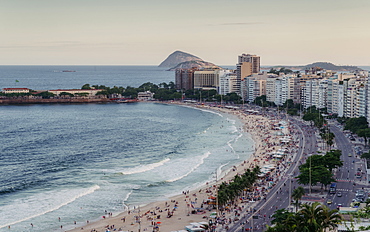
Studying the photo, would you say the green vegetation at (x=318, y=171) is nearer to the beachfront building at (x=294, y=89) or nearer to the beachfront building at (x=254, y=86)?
the beachfront building at (x=294, y=89)

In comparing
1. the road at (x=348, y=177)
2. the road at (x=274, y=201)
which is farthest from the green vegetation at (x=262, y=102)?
the road at (x=274, y=201)

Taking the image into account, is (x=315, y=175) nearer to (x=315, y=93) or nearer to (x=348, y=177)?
(x=348, y=177)

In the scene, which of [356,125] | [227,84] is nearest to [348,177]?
[356,125]

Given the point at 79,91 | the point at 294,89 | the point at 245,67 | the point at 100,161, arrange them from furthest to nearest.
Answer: the point at 245,67
the point at 79,91
the point at 294,89
the point at 100,161

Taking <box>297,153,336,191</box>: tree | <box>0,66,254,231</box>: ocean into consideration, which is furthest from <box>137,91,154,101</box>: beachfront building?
<box>297,153,336,191</box>: tree

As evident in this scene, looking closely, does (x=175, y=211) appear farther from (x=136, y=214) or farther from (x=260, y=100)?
(x=260, y=100)
